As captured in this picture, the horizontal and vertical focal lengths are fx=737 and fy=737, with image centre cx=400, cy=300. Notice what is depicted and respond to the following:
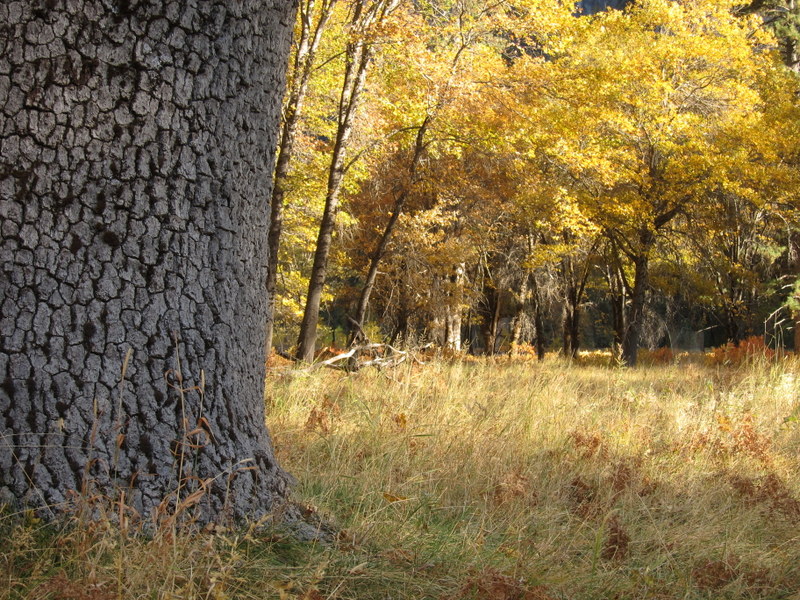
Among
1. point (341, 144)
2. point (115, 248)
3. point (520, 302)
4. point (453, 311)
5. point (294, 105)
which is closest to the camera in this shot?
point (115, 248)

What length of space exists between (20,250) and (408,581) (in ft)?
5.57

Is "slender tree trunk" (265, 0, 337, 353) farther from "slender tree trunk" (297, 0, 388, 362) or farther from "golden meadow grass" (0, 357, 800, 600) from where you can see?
"golden meadow grass" (0, 357, 800, 600)

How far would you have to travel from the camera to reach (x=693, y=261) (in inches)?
896

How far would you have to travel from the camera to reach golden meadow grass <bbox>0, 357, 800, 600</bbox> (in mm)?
2256

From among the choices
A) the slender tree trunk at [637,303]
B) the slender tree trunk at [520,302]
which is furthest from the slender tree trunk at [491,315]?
the slender tree trunk at [637,303]

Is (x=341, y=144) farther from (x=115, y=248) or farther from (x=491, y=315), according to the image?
(x=491, y=315)

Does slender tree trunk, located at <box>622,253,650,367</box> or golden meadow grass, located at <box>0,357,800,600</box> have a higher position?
slender tree trunk, located at <box>622,253,650,367</box>

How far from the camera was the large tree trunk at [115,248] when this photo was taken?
8.02 ft

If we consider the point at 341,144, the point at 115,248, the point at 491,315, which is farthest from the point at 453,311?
the point at 115,248

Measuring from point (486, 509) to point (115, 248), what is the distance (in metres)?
2.03

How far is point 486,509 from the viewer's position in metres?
3.45

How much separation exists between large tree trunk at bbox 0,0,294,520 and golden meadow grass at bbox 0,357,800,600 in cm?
27

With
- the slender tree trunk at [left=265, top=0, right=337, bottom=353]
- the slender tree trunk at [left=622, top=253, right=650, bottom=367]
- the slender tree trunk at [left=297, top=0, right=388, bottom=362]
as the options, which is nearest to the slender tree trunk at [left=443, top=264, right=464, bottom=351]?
the slender tree trunk at [left=622, top=253, right=650, bottom=367]

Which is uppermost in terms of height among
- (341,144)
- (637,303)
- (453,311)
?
(341,144)
